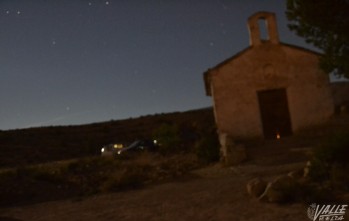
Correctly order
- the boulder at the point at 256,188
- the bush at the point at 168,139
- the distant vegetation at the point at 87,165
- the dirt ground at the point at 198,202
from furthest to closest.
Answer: the bush at the point at 168,139, the distant vegetation at the point at 87,165, the boulder at the point at 256,188, the dirt ground at the point at 198,202

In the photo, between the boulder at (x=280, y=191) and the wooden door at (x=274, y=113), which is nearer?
the boulder at (x=280, y=191)

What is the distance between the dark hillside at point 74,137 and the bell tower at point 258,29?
1303 cm

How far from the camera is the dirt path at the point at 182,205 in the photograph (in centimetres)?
931

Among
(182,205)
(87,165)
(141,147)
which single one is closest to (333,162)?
(182,205)

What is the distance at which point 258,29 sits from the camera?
19.9 meters

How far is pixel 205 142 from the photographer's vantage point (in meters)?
19.9

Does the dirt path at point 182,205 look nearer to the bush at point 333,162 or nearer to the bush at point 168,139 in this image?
the bush at point 333,162

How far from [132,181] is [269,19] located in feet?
32.0

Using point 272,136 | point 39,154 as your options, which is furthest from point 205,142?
point 39,154

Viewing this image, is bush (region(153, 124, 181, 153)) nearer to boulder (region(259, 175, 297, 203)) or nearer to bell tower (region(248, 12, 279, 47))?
bell tower (region(248, 12, 279, 47))

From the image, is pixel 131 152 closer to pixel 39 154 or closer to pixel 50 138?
pixel 39 154

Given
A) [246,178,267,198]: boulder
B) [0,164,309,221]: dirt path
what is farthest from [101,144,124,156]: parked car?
[246,178,267,198]: boulder

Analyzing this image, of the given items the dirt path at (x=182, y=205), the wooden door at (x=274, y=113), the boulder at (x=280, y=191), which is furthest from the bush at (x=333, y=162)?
the wooden door at (x=274, y=113)

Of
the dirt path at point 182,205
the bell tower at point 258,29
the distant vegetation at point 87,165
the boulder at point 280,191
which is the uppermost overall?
the bell tower at point 258,29
